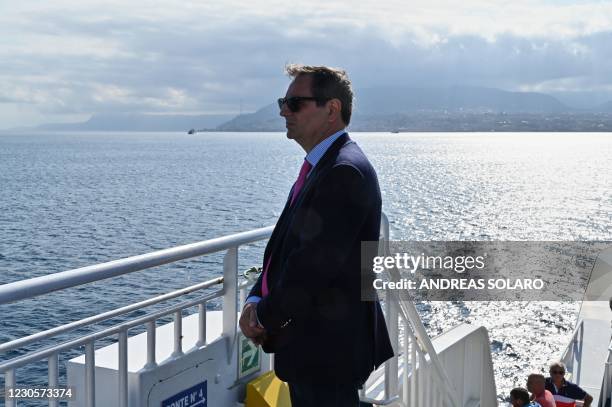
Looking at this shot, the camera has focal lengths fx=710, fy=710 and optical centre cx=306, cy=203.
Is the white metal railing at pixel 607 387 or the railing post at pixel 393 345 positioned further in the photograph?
the white metal railing at pixel 607 387

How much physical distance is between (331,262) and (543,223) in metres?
60.4

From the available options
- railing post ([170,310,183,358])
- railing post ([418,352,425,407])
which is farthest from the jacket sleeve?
railing post ([418,352,425,407])

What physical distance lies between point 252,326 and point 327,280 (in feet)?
1.19

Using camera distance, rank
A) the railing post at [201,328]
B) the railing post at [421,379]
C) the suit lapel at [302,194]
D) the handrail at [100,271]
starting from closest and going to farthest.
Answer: the handrail at [100,271] → the suit lapel at [302,194] → the railing post at [201,328] → the railing post at [421,379]

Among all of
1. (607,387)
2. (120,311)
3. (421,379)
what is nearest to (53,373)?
(120,311)

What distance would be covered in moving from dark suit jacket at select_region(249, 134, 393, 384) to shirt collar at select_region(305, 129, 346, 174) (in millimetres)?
24

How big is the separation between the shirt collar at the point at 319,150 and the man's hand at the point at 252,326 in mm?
592

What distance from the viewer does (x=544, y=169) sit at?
121625 millimetres

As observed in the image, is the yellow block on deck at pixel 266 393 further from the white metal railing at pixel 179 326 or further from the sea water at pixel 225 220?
the sea water at pixel 225 220

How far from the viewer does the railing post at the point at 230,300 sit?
3838 millimetres

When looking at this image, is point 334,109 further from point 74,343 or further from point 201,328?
point 201,328

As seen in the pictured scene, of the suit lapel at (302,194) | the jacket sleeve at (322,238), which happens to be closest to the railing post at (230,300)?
the suit lapel at (302,194)

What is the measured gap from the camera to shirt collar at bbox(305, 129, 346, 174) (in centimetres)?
270

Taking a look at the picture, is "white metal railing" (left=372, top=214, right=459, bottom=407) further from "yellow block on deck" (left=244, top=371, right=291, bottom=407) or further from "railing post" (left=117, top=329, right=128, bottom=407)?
"railing post" (left=117, top=329, right=128, bottom=407)
